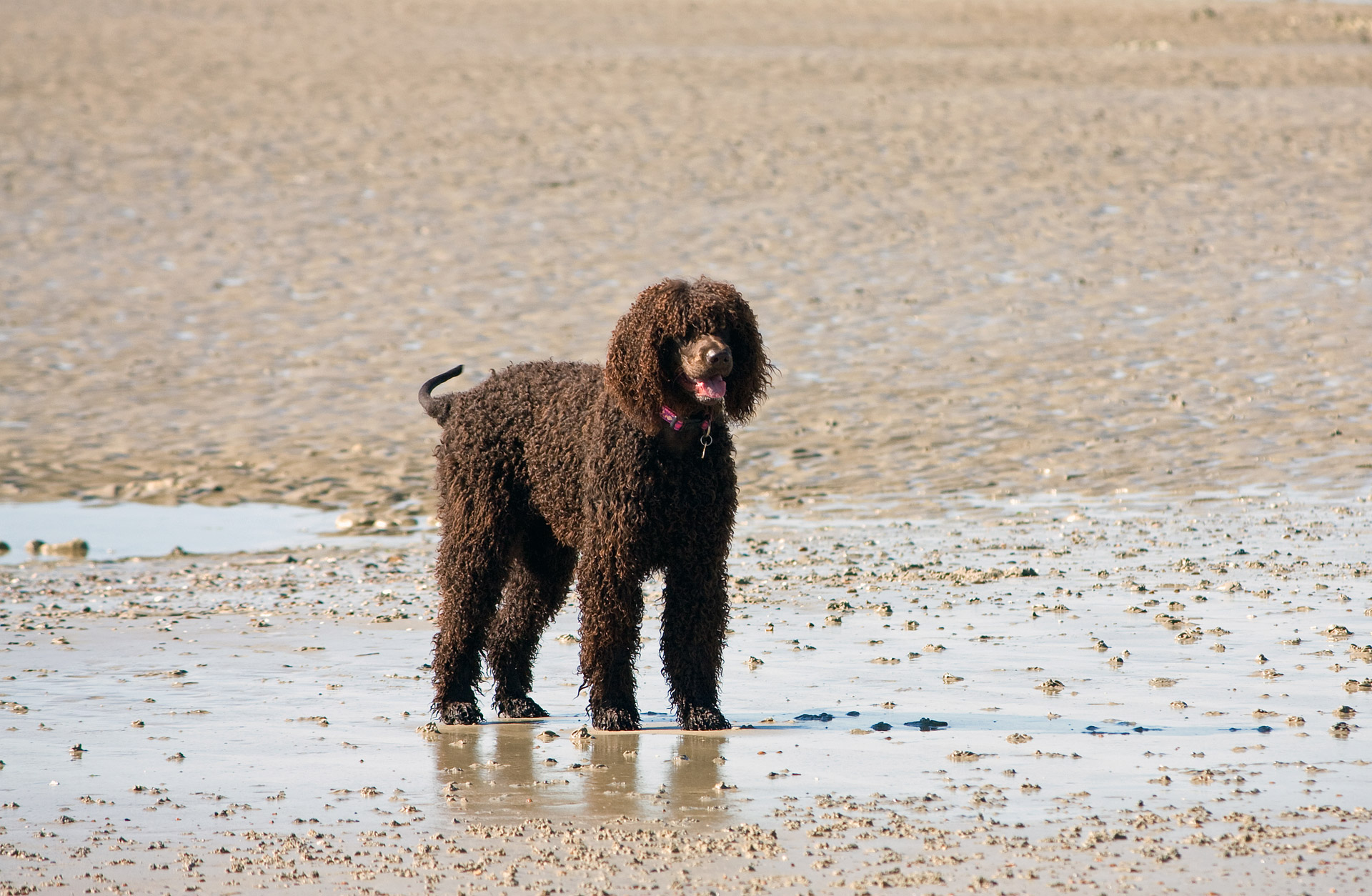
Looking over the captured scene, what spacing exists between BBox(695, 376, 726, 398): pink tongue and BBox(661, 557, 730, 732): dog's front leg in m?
0.70

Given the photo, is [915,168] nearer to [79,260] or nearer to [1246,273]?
[1246,273]

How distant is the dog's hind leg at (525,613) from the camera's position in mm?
7441

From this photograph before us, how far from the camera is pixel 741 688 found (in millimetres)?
7523

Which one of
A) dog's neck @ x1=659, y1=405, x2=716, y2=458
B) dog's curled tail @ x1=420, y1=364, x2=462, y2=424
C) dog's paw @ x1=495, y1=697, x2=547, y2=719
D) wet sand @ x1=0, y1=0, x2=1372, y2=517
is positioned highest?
wet sand @ x1=0, y1=0, x2=1372, y2=517

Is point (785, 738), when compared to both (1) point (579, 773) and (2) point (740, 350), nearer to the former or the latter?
(1) point (579, 773)

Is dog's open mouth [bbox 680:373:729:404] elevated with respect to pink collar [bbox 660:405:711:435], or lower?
elevated

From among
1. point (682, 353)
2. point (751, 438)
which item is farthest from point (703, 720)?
point (751, 438)

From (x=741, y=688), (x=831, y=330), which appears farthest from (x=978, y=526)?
(x=831, y=330)

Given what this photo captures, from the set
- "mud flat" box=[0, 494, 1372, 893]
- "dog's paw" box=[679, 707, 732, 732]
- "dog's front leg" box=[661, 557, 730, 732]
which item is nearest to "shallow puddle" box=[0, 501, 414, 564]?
"mud flat" box=[0, 494, 1372, 893]

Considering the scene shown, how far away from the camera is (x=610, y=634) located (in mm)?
6875

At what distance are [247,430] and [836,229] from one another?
773 centimetres

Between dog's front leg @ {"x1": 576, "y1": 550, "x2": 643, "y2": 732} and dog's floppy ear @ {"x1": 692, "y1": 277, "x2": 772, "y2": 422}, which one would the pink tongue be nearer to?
dog's floppy ear @ {"x1": 692, "y1": 277, "x2": 772, "y2": 422}

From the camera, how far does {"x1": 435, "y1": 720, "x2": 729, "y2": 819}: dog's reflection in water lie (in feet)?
18.5

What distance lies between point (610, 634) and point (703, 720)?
0.52 meters
